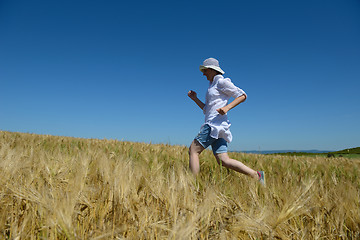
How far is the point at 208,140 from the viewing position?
2873mm

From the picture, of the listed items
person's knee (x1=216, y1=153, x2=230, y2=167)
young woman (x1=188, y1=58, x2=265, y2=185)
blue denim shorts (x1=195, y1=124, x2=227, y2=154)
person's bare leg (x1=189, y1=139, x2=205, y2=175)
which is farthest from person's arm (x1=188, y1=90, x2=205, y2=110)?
person's knee (x1=216, y1=153, x2=230, y2=167)

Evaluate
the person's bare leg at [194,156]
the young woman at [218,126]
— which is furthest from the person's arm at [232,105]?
the person's bare leg at [194,156]

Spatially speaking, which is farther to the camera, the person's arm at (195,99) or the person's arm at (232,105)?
the person's arm at (195,99)

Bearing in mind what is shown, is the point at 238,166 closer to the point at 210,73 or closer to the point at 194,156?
the point at 194,156

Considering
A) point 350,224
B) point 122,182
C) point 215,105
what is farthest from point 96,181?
point 215,105

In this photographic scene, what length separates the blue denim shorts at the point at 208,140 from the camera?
287 centimetres

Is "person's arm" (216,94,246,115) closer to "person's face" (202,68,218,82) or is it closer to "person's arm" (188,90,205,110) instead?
"person's face" (202,68,218,82)

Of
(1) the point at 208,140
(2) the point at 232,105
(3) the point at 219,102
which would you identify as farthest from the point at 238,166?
(3) the point at 219,102

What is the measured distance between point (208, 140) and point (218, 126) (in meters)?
0.22

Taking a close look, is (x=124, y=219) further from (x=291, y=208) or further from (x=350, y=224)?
(x=350, y=224)

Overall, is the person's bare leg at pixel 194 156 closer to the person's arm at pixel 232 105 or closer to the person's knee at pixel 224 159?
the person's knee at pixel 224 159

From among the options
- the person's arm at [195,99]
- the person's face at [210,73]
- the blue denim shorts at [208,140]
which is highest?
the person's face at [210,73]

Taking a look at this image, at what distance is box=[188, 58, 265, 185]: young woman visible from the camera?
2790 millimetres

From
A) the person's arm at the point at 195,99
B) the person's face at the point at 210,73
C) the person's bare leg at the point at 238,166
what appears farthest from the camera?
the person's arm at the point at 195,99
